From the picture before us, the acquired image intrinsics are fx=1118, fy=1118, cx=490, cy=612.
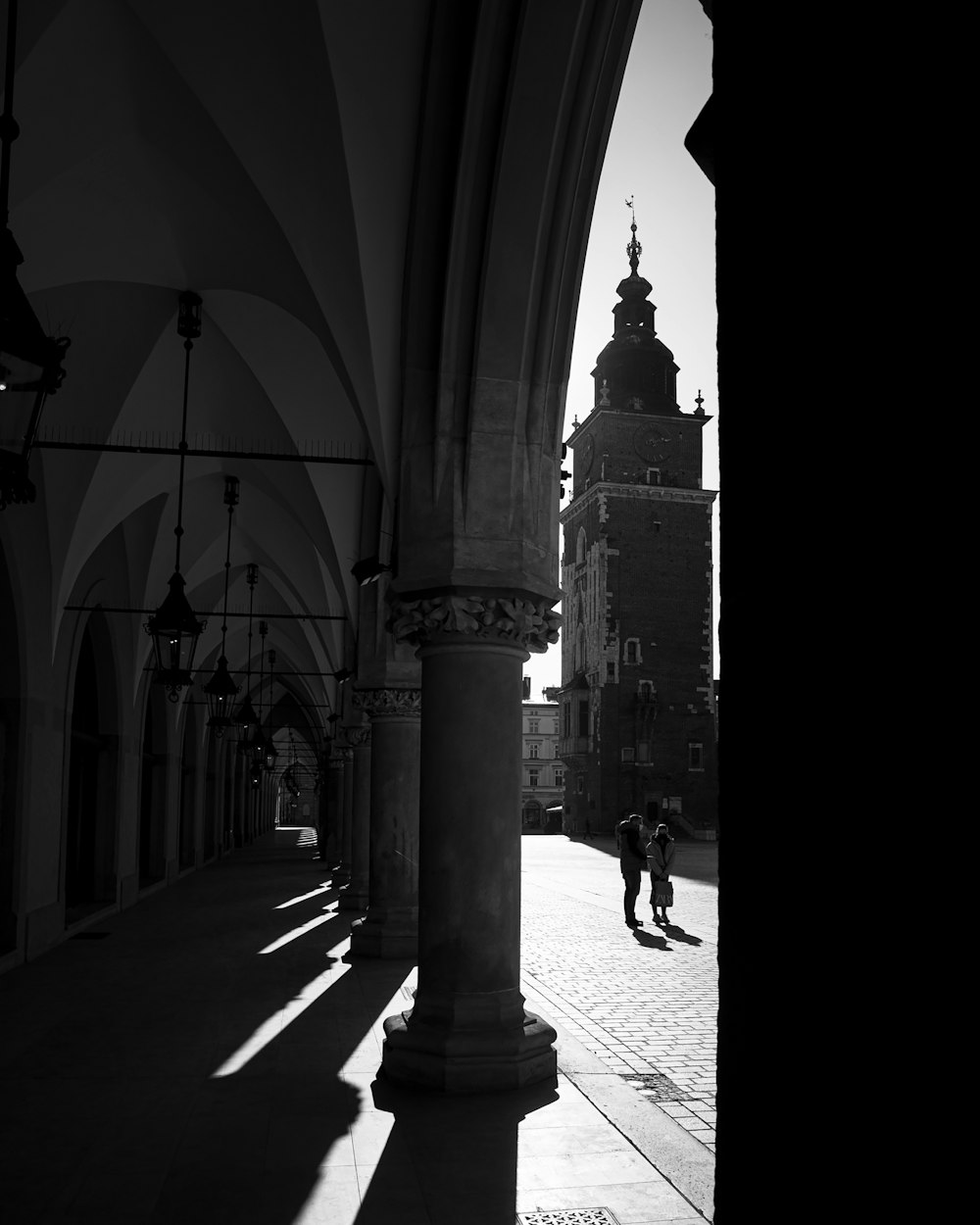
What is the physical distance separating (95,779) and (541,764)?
2692 inches

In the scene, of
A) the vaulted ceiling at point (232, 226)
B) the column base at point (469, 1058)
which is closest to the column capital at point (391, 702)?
the vaulted ceiling at point (232, 226)

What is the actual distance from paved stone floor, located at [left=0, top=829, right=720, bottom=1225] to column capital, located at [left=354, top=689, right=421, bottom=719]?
8.89 ft

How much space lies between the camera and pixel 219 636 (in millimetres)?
28766

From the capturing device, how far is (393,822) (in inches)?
486

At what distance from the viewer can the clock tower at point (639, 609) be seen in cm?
6000

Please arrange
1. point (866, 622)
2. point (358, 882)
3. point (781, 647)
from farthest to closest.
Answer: point (358, 882) < point (781, 647) < point (866, 622)

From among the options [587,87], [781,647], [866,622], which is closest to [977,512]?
[866,622]

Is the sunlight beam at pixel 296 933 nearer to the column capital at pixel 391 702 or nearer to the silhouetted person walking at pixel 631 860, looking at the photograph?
the column capital at pixel 391 702

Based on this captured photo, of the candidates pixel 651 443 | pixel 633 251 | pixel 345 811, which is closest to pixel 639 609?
pixel 651 443

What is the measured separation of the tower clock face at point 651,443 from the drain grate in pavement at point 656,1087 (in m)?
57.5

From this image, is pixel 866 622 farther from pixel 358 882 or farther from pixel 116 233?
pixel 358 882

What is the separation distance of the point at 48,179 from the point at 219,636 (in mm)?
20604

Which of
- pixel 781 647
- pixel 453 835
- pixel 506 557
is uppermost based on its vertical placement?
pixel 506 557

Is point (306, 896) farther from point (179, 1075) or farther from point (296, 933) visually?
point (179, 1075)
